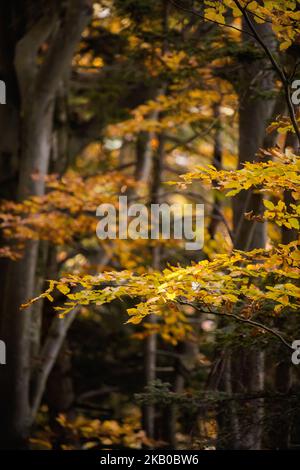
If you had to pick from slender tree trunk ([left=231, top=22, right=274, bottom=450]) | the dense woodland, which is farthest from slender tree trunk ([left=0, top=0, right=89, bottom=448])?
slender tree trunk ([left=231, top=22, right=274, bottom=450])

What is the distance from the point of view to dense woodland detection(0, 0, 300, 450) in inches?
142

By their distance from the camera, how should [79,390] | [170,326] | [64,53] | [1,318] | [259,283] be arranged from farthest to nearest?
[79,390] → [170,326] → [1,318] → [64,53] → [259,283]

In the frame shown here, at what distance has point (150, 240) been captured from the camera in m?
10.1

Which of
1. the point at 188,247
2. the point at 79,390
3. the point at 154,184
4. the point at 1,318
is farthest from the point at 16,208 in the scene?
the point at 79,390

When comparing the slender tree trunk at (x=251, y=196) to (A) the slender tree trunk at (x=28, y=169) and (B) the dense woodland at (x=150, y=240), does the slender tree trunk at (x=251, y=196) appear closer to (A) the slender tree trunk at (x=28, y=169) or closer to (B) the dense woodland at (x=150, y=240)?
(B) the dense woodland at (x=150, y=240)

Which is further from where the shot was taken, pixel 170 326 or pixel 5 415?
pixel 170 326

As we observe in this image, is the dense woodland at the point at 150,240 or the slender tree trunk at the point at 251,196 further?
the slender tree trunk at the point at 251,196

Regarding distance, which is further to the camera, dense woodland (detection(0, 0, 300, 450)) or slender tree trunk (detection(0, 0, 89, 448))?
slender tree trunk (detection(0, 0, 89, 448))

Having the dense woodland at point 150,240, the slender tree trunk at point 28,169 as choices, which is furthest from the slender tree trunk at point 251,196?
the slender tree trunk at point 28,169

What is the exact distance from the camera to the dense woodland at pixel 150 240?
3598 mm

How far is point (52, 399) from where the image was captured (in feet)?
33.8

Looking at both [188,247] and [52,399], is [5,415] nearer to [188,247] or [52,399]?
[52,399]

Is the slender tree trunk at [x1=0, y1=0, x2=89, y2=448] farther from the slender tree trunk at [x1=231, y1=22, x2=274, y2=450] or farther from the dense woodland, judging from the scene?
the slender tree trunk at [x1=231, y1=22, x2=274, y2=450]

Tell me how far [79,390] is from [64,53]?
7.04 meters
